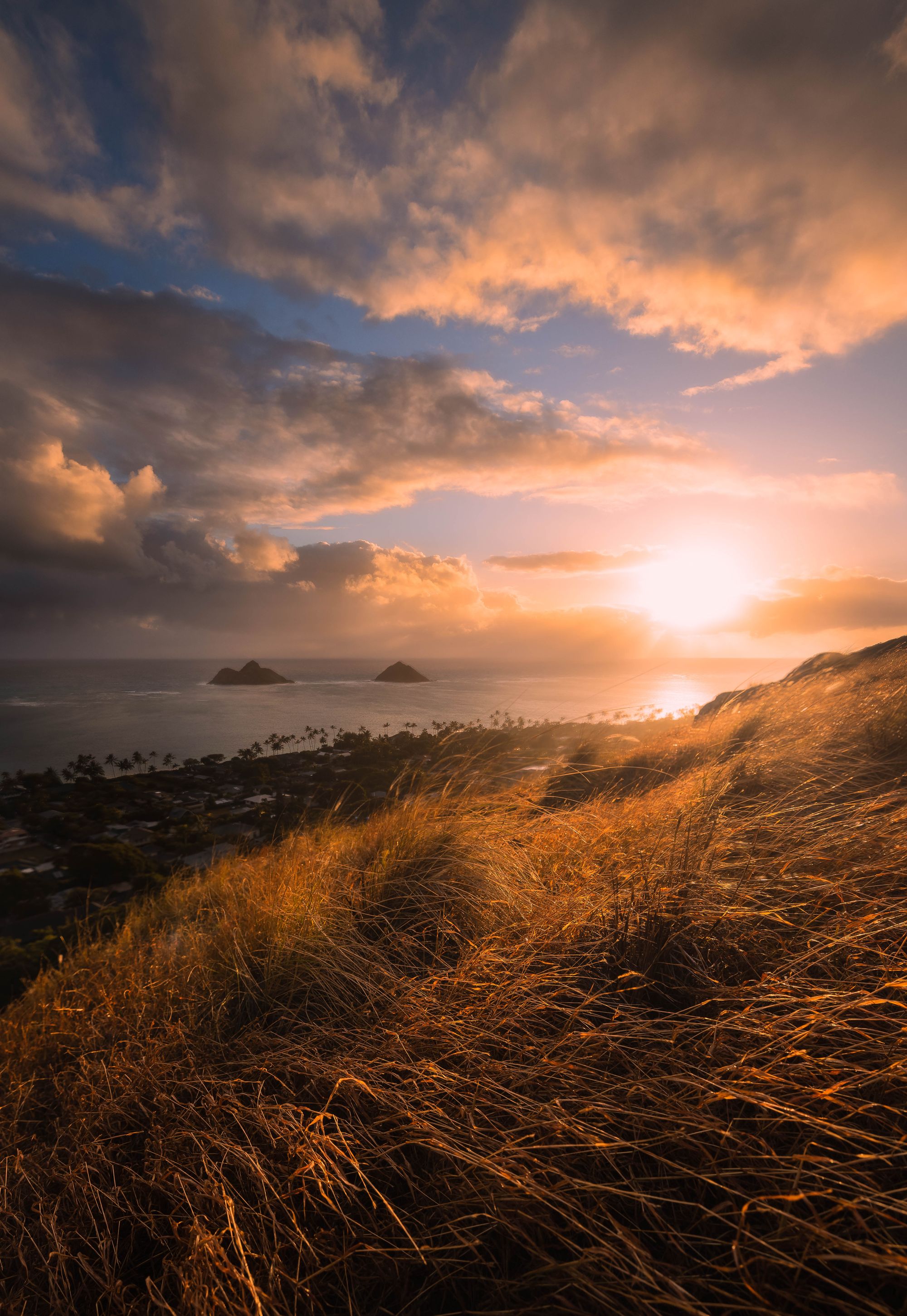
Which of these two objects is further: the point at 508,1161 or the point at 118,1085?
the point at 118,1085

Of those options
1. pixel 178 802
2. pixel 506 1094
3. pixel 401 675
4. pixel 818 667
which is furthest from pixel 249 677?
pixel 506 1094

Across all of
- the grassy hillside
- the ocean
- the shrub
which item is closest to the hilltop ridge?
the ocean

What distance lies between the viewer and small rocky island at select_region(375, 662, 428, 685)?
3800 centimetres

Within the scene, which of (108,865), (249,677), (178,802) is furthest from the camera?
(249,677)

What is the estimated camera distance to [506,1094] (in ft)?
4.96

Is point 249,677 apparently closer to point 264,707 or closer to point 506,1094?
point 264,707

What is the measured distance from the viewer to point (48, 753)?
1395 cm

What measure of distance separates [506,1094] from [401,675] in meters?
37.7

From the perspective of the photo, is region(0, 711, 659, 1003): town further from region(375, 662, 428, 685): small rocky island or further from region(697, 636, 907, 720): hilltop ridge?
region(375, 662, 428, 685): small rocky island

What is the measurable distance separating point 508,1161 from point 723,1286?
18.5 inches

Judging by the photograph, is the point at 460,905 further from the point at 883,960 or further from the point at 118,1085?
the point at 883,960

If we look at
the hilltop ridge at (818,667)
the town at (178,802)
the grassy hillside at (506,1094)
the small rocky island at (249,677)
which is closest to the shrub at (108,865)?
the town at (178,802)

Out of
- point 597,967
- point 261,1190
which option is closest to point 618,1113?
point 597,967

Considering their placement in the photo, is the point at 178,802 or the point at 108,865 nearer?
the point at 108,865
